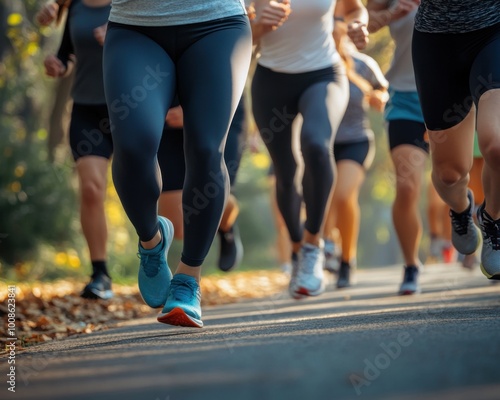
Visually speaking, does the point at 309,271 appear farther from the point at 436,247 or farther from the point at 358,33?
the point at 436,247

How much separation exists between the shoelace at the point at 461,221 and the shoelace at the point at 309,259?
1.06 metres

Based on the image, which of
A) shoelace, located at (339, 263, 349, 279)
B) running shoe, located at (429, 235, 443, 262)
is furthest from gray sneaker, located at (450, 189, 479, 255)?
running shoe, located at (429, 235, 443, 262)

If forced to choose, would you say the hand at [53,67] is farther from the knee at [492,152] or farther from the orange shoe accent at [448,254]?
the orange shoe accent at [448,254]

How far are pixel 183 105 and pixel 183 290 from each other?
2.71 feet

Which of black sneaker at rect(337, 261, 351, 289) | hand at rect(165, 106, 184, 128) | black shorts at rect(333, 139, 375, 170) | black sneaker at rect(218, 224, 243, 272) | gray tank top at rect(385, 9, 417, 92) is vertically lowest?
black sneaker at rect(337, 261, 351, 289)

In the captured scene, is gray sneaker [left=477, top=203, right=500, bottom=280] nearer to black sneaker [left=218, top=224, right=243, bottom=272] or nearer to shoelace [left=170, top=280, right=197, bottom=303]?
shoelace [left=170, top=280, right=197, bottom=303]

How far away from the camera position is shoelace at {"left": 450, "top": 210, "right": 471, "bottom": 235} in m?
5.80

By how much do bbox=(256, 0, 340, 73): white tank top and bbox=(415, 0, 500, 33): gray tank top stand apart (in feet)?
5.76

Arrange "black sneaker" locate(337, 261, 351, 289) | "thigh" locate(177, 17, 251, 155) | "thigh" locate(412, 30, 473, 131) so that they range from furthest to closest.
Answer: "black sneaker" locate(337, 261, 351, 289) < "thigh" locate(412, 30, 473, 131) < "thigh" locate(177, 17, 251, 155)

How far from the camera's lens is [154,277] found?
4.48 metres

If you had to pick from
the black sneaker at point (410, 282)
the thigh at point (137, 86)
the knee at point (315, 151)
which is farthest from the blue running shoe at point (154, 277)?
the black sneaker at point (410, 282)

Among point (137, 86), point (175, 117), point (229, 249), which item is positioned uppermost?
point (137, 86)

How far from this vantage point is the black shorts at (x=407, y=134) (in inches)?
276

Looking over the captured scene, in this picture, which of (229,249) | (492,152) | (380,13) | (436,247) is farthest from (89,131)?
(436,247)
